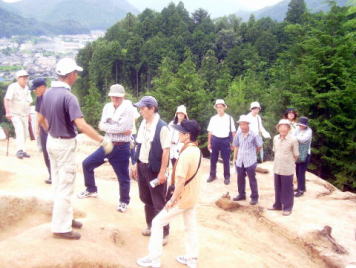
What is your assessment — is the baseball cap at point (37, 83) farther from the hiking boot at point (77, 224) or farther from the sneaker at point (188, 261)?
the sneaker at point (188, 261)

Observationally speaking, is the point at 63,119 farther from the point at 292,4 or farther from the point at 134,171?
the point at 292,4

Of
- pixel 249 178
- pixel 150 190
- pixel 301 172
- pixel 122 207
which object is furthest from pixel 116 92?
pixel 301 172

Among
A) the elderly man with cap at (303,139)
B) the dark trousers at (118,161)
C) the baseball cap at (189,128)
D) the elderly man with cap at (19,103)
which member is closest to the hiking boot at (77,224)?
the dark trousers at (118,161)

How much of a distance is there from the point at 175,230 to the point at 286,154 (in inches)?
111

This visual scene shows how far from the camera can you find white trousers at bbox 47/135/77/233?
4441 mm

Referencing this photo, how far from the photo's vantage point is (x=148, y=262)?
475 centimetres

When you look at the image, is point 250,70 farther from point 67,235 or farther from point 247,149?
point 67,235

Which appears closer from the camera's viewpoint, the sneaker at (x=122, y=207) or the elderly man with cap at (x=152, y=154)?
the elderly man with cap at (x=152, y=154)

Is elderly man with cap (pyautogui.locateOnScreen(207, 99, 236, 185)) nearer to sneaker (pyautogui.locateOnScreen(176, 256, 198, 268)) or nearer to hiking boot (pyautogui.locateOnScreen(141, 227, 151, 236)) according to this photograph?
hiking boot (pyautogui.locateOnScreen(141, 227, 151, 236))

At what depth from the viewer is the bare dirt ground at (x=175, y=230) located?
4422 millimetres

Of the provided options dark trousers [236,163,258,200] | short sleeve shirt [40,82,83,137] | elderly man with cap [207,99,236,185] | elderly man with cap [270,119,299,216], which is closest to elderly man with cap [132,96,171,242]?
short sleeve shirt [40,82,83,137]

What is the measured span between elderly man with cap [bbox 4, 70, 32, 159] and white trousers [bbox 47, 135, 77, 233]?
188 inches

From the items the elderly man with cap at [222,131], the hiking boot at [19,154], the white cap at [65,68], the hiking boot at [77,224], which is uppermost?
the white cap at [65,68]

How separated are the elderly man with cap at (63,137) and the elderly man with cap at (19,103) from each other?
4.60 meters
